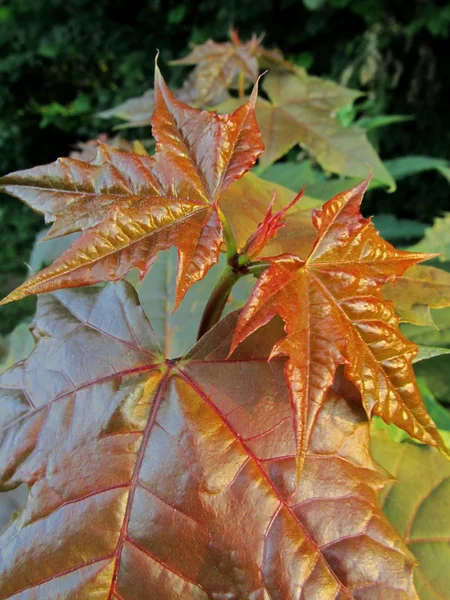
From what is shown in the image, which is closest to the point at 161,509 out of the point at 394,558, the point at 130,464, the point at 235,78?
the point at 130,464

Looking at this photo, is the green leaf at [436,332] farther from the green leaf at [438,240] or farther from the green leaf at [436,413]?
the green leaf at [438,240]

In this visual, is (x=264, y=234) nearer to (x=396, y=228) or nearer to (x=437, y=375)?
(x=437, y=375)

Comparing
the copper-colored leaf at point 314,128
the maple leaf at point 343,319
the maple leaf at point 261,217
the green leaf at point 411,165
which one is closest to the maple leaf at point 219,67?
the copper-colored leaf at point 314,128

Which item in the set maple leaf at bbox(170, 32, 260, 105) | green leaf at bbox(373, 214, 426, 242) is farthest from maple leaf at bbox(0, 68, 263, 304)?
green leaf at bbox(373, 214, 426, 242)

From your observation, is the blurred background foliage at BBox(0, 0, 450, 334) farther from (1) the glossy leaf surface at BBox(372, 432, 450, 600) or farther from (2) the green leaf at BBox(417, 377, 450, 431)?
(1) the glossy leaf surface at BBox(372, 432, 450, 600)

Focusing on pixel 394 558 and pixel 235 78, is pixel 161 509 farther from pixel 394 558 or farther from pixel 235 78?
pixel 235 78

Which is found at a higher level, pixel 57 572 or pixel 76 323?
pixel 76 323

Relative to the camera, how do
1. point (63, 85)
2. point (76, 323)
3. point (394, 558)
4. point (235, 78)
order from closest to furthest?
point (394, 558) → point (76, 323) → point (235, 78) → point (63, 85)

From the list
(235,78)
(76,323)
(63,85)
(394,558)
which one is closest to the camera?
(394,558)
